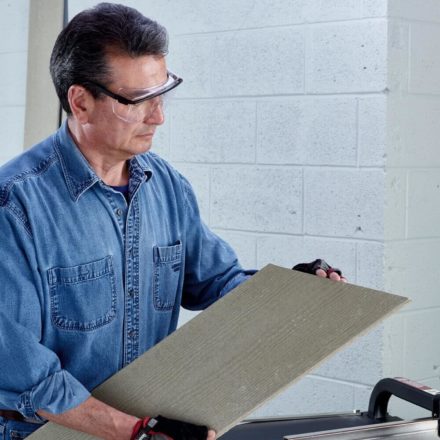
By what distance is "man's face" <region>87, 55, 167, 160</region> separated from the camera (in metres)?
1.58

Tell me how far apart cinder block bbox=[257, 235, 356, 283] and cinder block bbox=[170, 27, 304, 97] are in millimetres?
447

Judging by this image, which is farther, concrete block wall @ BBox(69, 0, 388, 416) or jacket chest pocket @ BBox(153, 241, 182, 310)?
concrete block wall @ BBox(69, 0, 388, 416)

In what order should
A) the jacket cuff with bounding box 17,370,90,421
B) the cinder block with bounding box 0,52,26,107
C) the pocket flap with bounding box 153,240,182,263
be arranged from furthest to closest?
1. the cinder block with bounding box 0,52,26,107
2. the pocket flap with bounding box 153,240,182,263
3. the jacket cuff with bounding box 17,370,90,421

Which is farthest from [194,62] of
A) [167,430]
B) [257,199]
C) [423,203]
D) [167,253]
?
[167,430]

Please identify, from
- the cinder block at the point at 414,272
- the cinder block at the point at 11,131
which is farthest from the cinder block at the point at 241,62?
the cinder block at the point at 11,131

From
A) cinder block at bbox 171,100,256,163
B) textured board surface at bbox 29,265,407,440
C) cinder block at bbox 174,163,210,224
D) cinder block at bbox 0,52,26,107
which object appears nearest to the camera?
textured board surface at bbox 29,265,407,440

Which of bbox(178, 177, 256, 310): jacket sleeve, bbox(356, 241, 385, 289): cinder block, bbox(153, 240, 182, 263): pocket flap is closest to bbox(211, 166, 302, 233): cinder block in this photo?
bbox(356, 241, 385, 289): cinder block

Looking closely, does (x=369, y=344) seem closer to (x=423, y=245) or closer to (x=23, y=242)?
(x=423, y=245)

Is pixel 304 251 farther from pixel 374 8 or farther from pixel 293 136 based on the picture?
pixel 374 8

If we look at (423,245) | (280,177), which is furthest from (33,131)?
(423,245)

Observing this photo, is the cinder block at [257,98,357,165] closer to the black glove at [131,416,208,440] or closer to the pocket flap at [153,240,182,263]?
the pocket flap at [153,240,182,263]

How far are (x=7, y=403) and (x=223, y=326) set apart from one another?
39cm

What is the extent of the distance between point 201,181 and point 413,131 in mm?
696

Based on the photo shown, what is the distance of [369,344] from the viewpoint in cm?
257
